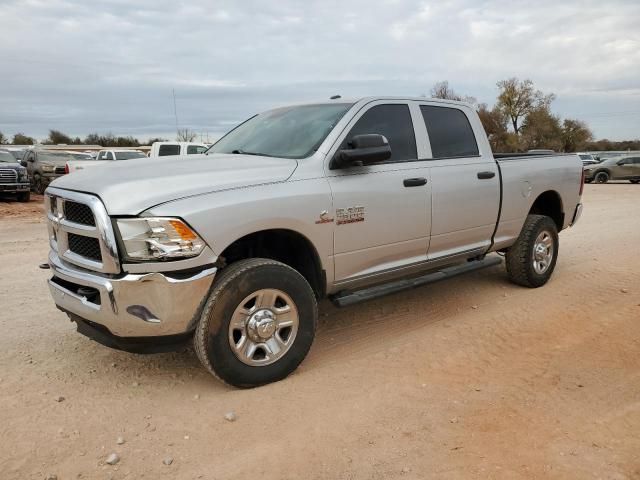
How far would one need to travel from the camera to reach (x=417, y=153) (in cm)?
452

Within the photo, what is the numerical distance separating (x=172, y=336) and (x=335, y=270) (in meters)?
1.30

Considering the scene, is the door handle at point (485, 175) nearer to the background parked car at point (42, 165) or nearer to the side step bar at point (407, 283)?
the side step bar at point (407, 283)

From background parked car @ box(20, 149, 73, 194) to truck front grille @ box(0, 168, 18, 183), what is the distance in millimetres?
1827

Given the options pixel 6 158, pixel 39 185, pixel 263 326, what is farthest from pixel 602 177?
pixel 263 326

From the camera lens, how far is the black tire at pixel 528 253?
225 inches

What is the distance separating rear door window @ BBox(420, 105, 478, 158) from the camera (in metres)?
4.75

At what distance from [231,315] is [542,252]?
4.11 meters

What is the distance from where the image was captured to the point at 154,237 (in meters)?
3.04

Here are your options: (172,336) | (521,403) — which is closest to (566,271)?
(521,403)

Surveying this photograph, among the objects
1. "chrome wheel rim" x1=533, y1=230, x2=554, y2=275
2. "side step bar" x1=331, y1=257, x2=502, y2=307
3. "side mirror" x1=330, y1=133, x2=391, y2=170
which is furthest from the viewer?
"chrome wheel rim" x1=533, y1=230, x2=554, y2=275

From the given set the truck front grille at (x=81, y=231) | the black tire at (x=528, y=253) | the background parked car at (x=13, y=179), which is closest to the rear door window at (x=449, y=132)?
the black tire at (x=528, y=253)

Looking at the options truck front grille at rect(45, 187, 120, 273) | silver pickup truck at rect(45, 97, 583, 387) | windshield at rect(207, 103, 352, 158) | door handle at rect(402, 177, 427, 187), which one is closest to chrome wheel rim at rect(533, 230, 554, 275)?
silver pickup truck at rect(45, 97, 583, 387)

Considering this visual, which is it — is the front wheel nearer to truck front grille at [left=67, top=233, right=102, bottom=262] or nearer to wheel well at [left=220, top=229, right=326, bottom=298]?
truck front grille at [left=67, top=233, right=102, bottom=262]

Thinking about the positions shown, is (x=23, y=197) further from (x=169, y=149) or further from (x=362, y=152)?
(x=362, y=152)
